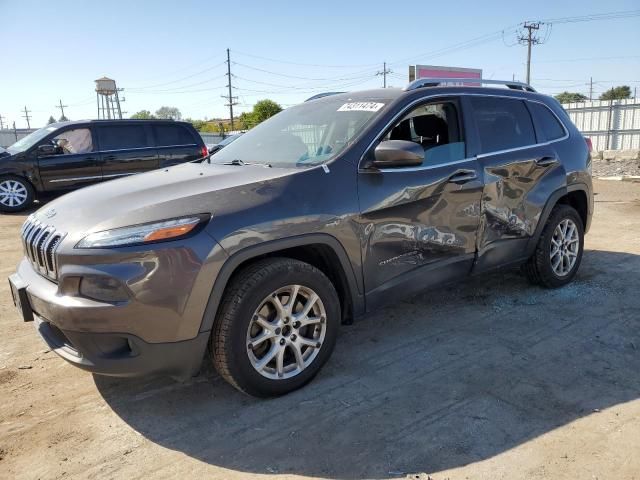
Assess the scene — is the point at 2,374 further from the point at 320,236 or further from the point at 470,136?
the point at 470,136

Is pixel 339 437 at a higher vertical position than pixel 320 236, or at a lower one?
lower

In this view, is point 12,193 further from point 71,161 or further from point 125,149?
point 125,149

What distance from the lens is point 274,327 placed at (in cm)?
294

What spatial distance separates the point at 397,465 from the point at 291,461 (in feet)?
1.67

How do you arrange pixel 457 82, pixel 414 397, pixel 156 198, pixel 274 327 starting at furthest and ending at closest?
pixel 457 82 < pixel 414 397 < pixel 274 327 < pixel 156 198

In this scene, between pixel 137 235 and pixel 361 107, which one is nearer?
pixel 137 235

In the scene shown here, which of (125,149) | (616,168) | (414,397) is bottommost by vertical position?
(414,397)

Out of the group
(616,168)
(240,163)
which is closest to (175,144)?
(240,163)

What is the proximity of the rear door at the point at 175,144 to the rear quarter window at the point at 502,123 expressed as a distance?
797cm

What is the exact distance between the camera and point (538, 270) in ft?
15.5

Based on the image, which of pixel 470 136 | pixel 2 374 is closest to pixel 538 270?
pixel 470 136

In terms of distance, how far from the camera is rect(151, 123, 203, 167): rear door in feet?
36.4

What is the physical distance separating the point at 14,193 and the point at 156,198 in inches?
358

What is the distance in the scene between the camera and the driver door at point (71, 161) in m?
10.3
